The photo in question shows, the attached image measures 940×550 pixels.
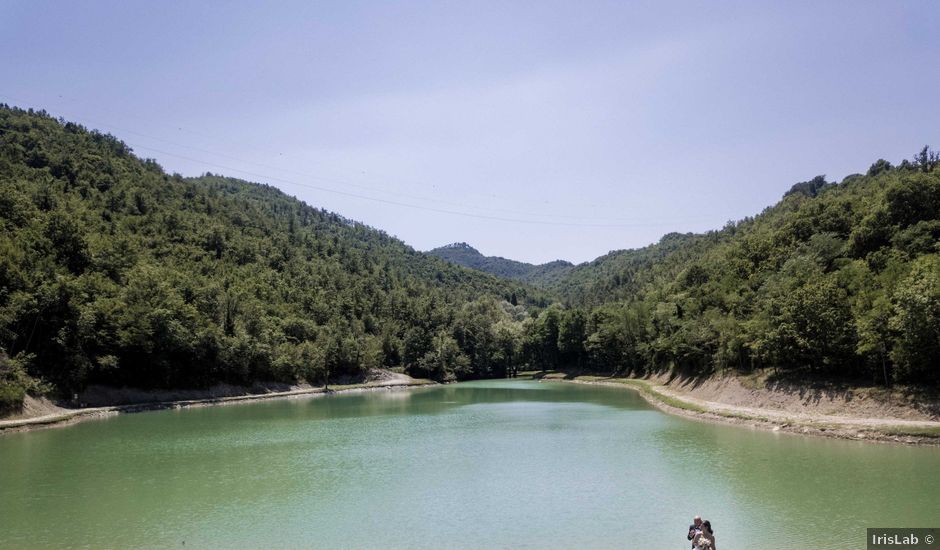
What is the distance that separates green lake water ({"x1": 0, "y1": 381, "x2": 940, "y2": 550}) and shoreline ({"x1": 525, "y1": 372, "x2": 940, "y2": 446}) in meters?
1.23

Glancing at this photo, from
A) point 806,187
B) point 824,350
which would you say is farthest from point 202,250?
point 806,187

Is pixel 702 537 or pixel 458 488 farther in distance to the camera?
pixel 458 488

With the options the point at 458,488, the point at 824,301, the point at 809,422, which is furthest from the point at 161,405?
the point at 824,301

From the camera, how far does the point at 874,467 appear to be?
25375 millimetres

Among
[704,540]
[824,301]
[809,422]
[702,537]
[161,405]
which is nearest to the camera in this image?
[704,540]

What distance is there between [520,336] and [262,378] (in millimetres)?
67113

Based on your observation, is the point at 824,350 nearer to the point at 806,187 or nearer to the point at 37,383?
the point at 37,383

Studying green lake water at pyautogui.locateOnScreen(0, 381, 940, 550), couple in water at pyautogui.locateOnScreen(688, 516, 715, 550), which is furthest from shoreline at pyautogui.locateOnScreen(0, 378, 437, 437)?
couple in water at pyautogui.locateOnScreen(688, 516, 715, 550)

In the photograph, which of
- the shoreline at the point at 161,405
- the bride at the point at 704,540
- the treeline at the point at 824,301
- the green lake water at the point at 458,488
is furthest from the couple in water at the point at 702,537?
the shoreline at the point at 161,405

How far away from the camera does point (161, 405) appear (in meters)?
62.0

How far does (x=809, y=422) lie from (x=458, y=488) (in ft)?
80.6

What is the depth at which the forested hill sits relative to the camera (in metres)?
56.9

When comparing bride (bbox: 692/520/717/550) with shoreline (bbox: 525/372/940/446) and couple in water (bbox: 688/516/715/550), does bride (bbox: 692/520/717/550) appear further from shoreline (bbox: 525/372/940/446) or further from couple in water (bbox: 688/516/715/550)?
shoreline (bbox: 525/372/940/446)

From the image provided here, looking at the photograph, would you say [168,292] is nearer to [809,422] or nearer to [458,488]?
[458,488]
